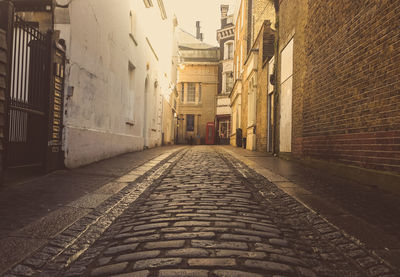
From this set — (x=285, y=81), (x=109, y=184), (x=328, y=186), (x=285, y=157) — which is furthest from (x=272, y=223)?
(x=285, y=81)

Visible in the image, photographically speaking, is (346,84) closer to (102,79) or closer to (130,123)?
(102,79)

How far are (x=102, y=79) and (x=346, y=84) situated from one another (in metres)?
5.62

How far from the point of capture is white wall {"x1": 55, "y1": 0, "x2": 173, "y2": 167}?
6547mm

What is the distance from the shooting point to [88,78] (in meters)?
7.35

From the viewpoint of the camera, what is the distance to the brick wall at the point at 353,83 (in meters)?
4.61

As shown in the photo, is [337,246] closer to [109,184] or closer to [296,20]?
[109,184]

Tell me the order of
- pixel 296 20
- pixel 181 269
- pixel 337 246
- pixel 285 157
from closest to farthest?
1. pixel 181 269
2. pixel 337 246
3. pixel 296 20
4. pixel 285 157

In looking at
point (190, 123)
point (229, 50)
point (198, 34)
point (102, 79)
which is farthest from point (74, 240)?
point (198, 34)

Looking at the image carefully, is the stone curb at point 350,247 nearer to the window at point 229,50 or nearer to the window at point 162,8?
the window at point 162,8

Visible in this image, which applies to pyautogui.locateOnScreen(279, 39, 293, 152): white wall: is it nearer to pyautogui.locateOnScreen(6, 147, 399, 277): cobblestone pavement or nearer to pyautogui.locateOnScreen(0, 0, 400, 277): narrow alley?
pyautogui.locateOnScreen(0, 0, 400, 277): narrow alley

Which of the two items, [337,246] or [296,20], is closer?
[337,246]

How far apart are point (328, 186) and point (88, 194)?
3536mm

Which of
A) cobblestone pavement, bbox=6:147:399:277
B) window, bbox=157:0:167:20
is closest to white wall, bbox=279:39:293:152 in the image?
cobblestone pavement, bbox=6:147:399:277

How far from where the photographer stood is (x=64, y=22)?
628cm
